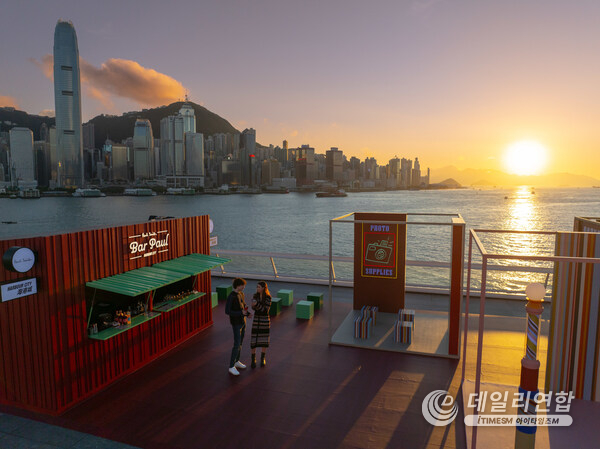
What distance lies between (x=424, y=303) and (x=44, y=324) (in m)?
9.34

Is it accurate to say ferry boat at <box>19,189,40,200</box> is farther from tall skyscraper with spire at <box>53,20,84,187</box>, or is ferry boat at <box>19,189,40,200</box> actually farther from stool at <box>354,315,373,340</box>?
stool at <box>354,315,373,340</box>

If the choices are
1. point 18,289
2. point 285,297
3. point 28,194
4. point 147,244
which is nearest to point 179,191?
point 28,194

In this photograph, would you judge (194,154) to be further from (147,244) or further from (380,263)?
(147,244)

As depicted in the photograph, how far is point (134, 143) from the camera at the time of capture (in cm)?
17212

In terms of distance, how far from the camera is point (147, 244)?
7.35 metres

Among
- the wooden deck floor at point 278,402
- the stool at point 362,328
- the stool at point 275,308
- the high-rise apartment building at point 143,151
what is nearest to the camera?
the wooden deck floor at point 278,402

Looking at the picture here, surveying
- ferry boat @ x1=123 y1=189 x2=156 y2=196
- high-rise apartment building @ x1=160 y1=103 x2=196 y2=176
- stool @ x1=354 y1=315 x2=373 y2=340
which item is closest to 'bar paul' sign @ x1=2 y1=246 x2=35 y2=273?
stool @ x1=354 y1=315 x2=373 y2=340

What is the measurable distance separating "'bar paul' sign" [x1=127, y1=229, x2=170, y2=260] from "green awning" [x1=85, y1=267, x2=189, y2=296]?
320 mm

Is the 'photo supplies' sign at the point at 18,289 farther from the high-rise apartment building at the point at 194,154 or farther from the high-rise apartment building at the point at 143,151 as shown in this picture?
the high-rise apartment building at the point at 143,151

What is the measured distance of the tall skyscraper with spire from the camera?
5822 inches

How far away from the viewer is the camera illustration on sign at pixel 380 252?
10172mm

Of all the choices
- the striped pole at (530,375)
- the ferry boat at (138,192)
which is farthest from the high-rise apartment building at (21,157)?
the striped pole at (530,375)

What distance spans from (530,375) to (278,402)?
369 cm

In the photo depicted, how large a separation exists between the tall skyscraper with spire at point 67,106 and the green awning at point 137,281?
160m
